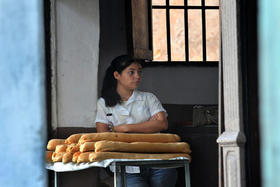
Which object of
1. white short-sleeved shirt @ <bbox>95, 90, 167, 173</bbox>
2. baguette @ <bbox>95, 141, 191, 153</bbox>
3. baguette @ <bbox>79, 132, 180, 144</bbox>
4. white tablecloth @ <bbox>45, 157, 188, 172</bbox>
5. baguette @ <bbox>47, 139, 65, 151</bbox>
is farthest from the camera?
white short-sleeved shirt @ <bbox>95, 90, 167, 173</bbox>

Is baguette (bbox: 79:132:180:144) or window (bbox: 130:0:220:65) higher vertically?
window (bbox: 130:0:220:65)

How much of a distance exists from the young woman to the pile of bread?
75cm

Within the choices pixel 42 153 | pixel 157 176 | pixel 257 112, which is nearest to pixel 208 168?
pixel 157 176

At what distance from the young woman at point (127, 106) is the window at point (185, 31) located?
2.16 meters

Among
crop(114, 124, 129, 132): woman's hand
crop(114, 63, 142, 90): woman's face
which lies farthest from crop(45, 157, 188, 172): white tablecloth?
crop(114, 63, 142, 90): woman's face

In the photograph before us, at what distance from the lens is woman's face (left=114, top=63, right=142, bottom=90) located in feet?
25.9

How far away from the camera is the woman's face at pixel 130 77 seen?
7.89 metres

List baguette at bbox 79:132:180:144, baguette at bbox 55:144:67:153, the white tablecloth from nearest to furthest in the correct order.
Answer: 1. the white tablecloth
2. baguette at bbox 79:132:180:144
3. baguette at bbox 55:144:67:153

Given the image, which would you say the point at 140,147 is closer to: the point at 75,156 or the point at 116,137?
the point at 116,137

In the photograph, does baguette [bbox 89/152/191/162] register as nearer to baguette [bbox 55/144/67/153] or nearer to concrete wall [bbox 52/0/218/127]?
baguette [bbox 55/144/67/153]

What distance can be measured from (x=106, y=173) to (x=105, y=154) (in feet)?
6.51

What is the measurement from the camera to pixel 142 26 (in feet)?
29.5

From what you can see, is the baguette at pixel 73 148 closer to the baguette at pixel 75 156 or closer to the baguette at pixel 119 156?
the baguette at pixel 75 156

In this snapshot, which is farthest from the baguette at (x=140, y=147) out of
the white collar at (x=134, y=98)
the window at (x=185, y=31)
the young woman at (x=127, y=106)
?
the window at (x=185, y=31)
